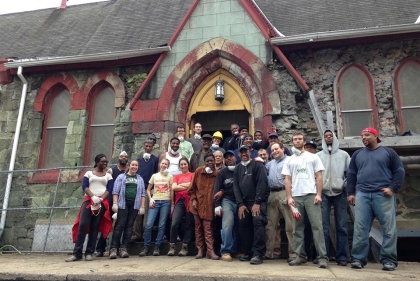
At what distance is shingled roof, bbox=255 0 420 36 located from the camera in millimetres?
9172

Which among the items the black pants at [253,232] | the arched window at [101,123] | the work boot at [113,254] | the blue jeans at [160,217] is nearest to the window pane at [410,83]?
the black pants at [253,232]

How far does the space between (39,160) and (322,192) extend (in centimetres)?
786

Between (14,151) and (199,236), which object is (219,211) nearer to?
(199,236)

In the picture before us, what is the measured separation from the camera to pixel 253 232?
5484mm

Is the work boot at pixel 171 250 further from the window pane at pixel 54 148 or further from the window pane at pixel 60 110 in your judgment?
the window pane at pixel 60 110

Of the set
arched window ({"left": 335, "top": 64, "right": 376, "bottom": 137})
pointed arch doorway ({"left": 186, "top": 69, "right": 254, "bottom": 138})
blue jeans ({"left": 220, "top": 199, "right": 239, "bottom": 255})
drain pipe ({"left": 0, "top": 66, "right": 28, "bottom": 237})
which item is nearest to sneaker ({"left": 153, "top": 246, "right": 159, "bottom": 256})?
blue jeans ({"left": 220, "top": 199, "right": 239, "bottom": 255})

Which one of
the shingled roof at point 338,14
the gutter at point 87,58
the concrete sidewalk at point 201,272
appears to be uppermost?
the shingled roof at point 338,14

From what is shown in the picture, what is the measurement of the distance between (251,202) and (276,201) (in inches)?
20.2

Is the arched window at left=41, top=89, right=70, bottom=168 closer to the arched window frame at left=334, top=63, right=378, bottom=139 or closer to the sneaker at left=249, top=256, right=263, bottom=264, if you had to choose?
the sneaker at left=249, top=256, right=263, bottom=264

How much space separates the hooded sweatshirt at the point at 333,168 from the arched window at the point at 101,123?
603 centimetres

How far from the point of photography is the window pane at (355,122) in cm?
845

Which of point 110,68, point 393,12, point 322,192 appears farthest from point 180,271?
point 393,12

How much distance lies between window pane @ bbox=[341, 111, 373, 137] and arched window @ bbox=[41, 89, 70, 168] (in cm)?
751

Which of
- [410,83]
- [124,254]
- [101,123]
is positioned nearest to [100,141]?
[101,123]
